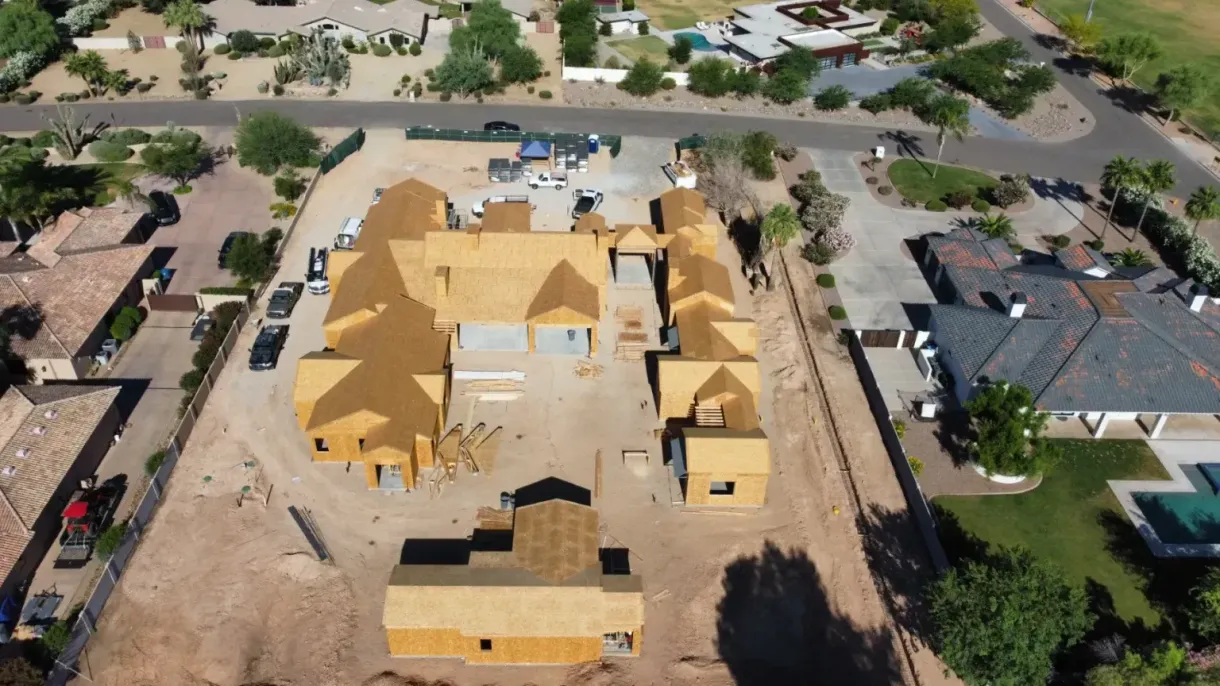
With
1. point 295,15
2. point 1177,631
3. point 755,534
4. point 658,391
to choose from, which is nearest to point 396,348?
point 658,391

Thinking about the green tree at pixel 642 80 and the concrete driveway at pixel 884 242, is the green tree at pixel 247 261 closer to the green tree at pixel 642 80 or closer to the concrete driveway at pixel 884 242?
the concrete driveway at pixel 884 242

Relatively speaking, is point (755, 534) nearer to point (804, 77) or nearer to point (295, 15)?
point (804, 77)

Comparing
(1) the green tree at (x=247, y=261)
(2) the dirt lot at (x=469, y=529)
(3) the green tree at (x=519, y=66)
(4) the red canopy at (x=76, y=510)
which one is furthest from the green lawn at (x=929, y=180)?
(4) the red canopy at (x=76, y=510)

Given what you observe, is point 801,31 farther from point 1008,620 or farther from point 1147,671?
point 1147,671

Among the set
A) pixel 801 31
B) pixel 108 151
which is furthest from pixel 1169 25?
pixel 108 151

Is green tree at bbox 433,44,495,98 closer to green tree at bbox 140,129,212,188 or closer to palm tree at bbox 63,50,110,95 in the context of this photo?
green tree at bbox 140,129,212,188

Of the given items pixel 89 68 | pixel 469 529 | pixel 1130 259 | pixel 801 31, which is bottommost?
pixel 469 529

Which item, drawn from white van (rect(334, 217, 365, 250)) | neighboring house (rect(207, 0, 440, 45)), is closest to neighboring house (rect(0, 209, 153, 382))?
white van (rect(334, 217, 365, 250))
